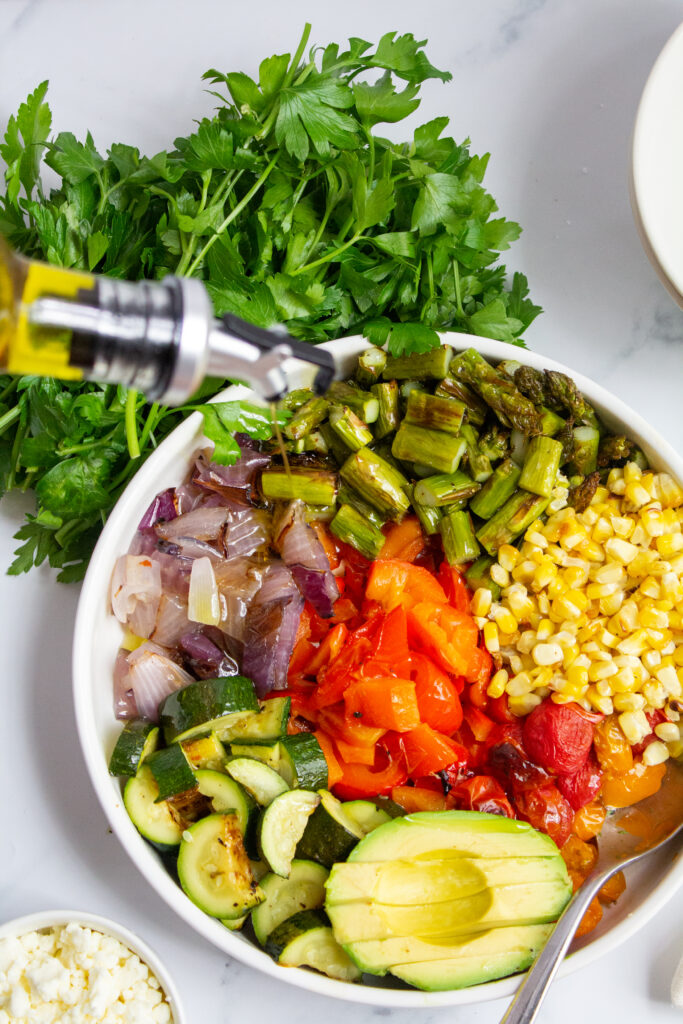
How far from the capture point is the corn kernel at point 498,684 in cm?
254

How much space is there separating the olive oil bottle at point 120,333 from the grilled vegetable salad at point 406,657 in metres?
1.13

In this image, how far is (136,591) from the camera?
7.93 ft

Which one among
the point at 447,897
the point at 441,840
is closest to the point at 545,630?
the point at 441,840

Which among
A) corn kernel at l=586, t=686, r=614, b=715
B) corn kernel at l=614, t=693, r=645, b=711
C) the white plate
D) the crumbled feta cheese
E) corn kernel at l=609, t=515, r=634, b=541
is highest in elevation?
the white plate

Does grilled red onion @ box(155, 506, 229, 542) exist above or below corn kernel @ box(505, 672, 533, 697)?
above

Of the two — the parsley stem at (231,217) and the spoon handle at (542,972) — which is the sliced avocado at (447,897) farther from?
the parsley stem at (231,217)

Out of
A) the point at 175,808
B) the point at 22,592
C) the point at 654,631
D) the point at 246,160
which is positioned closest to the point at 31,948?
the point at 175,808

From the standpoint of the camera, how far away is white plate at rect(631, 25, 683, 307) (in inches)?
98.0

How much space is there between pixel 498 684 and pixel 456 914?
0.62 m

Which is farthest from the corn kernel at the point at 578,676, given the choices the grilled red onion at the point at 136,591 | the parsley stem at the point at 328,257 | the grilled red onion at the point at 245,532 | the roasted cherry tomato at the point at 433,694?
the parsley stem at the point at 328,257

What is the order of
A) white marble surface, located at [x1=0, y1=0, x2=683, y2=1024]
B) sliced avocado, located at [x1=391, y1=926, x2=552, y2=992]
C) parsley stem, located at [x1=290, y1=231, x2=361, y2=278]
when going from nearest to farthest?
sliced avocado, located at [x1=391, y1=926, x2=552, y2=992]
parsley stem, located at [x1=290, y1=231, x2=361, y2=278]
white marble surface, located at [x1=0, y1=0, x2=683, y2=1024]

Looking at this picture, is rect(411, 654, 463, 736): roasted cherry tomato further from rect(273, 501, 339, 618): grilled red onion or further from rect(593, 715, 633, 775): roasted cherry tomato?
rect(593, 715, 633, 775): roasted cherry tomato

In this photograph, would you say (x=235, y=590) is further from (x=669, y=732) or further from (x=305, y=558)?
(x=669, y=732)

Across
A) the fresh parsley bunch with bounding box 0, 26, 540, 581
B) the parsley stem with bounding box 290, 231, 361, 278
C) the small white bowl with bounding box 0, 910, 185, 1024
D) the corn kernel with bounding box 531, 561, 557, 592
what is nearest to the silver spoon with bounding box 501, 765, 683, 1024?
the corn kernel with bounding box 531, 561, 557, 592
